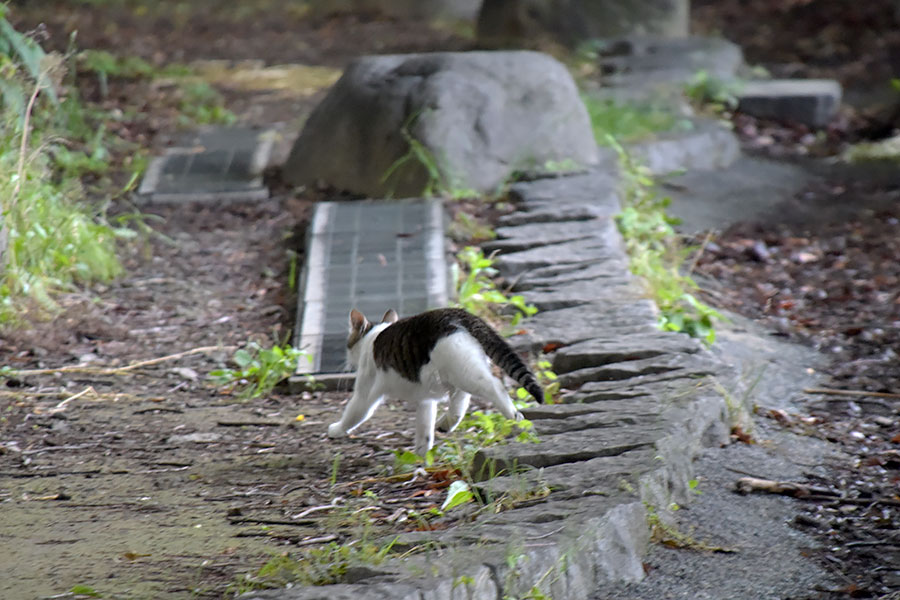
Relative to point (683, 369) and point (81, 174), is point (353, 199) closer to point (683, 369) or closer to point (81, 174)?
point (81, 174)

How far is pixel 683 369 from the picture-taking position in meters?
4.25

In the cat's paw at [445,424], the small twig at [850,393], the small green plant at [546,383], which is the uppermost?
the cat's paw at [445,424]

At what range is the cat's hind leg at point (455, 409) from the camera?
387 centimetres

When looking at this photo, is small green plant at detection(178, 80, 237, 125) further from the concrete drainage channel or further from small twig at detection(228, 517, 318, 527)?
small twig at detection(228, 517, 318, 527)

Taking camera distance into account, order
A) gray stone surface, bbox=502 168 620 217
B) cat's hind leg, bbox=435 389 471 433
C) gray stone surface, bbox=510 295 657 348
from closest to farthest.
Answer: cat's hind leg, bbox=435 389 471 433, gray stone surface, bbox=510 295 657 348, gray stone surface, bbox=502 168 620 217

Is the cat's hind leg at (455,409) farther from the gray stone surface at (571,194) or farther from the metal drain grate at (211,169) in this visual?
the metal drain grate at (211,169)

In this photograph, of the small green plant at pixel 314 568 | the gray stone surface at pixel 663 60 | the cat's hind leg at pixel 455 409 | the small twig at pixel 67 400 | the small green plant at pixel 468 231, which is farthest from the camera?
the gray stone surface at pixel 663 60

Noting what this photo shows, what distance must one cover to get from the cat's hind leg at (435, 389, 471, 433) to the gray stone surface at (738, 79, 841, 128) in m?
7.27

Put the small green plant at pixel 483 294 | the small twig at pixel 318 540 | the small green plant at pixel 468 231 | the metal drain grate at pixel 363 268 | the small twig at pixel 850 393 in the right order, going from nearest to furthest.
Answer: the small twig at pixel 318 540, the small twig at pixel 850 393, the metal drain grate at pixel 363 268, the small green plant at pixel 483 294, the small green plant at pixel 468 231

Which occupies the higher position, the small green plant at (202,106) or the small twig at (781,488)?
the small twig at (781,488)

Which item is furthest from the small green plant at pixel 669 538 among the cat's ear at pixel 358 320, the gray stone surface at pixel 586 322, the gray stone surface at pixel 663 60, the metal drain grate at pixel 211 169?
the gray stone surface at pixel 663 60

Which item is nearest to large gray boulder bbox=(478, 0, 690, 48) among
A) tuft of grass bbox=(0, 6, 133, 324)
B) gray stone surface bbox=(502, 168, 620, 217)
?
gray stone surface bbox=(502, 168, 620, 217)

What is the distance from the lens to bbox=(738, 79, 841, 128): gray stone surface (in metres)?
10.2

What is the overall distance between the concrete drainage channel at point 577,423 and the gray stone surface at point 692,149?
1.23m
